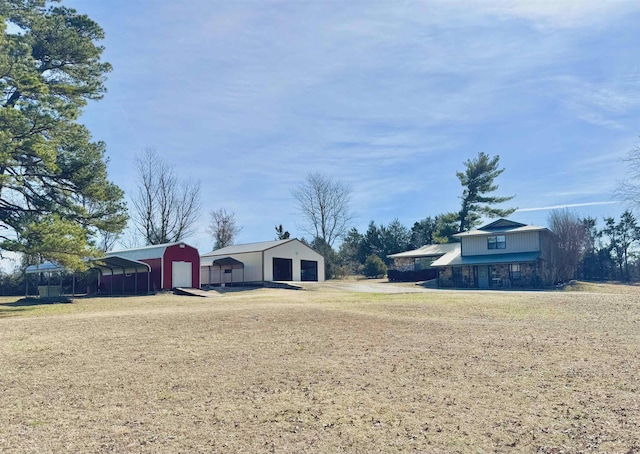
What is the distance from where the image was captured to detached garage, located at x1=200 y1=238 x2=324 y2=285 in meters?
37.4

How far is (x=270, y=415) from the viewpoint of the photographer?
5.62 meters

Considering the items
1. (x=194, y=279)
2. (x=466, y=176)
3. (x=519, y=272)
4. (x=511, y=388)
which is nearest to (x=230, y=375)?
(x=511, y=388)

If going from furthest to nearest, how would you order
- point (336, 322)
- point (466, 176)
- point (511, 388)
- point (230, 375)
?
point (466, 176), point (336, 322), point (230, 375), point (511, 388)

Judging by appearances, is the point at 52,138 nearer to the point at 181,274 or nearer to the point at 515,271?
the point at 181,274

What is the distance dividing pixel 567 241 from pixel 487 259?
5599mm

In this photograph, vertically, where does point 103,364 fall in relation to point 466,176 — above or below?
below

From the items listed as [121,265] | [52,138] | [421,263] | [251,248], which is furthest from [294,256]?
[52,138]

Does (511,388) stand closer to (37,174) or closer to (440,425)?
(440,425)

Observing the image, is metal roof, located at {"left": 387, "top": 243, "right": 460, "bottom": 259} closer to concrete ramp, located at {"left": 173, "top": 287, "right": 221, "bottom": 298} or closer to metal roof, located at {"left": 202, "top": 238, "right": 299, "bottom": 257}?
metal roof, located at {"left": 202, "top": 238, "right": 299, "bottom": 257}

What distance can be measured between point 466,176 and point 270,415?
48.9 m

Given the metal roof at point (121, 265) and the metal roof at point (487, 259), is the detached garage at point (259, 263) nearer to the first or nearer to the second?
the metal roof at point (121, 265)

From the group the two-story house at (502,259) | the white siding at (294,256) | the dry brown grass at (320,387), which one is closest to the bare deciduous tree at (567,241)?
the two-story house at (502,259)

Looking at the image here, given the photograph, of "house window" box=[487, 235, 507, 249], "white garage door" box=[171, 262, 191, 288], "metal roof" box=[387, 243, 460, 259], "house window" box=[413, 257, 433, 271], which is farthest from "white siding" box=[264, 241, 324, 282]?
"house window" box=[487, 235, 507, 249]

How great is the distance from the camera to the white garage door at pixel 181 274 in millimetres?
30344
